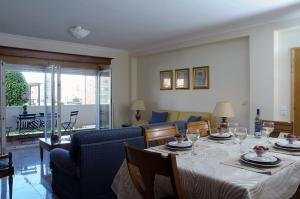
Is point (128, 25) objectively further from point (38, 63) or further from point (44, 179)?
point (44, 179)

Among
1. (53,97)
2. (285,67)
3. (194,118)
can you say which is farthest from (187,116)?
(53,97)

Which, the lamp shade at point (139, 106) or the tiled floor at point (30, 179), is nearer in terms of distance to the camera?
the tiled floor at point (30, 179)

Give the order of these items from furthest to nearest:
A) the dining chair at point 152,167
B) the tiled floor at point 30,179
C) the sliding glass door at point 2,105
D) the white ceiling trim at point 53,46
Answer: the white ceiling trim at point 53,46 < the sliding glass door at point 2,105 < the tiled floor at point 30,179 < the dining chair at point 152,167

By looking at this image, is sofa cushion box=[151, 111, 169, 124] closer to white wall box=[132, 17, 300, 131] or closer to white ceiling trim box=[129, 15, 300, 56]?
white ceiling trim box=[129, 15, 300, 56]

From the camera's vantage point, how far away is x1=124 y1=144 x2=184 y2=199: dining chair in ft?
3.86

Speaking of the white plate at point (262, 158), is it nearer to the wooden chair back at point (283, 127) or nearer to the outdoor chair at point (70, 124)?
the wooden chair back at point (283, 127)

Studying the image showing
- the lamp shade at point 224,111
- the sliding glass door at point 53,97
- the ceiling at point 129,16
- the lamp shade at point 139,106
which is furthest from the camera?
the lamp shade at point 139,106

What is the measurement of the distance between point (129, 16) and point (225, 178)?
10.9ft

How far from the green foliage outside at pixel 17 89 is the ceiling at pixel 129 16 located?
4.59 metres

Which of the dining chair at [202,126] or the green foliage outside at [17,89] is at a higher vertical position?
the green foliage outside at [17,89]

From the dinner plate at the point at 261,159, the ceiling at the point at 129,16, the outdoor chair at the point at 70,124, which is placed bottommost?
the outdoor chair at the point at 70,124

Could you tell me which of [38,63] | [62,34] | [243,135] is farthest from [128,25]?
[243,135]

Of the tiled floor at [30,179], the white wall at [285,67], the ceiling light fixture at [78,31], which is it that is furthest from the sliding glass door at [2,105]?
the white wall at [285,67]

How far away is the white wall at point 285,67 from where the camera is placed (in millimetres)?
3945
